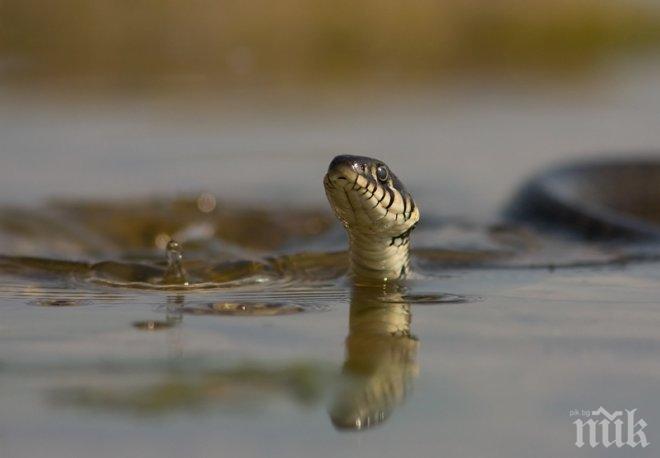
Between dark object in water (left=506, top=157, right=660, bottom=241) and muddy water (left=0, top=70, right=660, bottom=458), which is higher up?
dark object in water (left=506, top=157, right=660, bottom=241)

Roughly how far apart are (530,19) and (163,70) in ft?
24.3

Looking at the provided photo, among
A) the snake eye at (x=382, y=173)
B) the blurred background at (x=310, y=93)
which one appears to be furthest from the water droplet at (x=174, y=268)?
the blurred background at (x=310, y=93)

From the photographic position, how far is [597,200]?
9.72 meters

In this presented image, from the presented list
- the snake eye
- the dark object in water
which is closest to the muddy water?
the dark object in water

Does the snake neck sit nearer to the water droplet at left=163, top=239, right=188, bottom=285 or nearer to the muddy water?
the muddy water

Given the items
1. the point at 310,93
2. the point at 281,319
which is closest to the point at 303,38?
the point at 310,93

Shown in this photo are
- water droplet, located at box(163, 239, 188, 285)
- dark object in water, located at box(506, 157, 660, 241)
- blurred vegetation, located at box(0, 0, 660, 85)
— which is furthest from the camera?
blurred vegetation, located at box(0, 0, 660, 85)

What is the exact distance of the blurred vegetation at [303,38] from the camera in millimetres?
15508

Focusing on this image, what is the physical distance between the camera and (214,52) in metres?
16.3

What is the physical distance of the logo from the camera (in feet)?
11.1

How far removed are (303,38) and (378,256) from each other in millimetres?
12491

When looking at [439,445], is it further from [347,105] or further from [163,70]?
[163,70]

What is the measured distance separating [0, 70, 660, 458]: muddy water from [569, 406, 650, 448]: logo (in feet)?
0.12

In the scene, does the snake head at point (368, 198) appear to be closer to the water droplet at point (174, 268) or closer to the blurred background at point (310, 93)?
the water droplet at point (174, 268)
